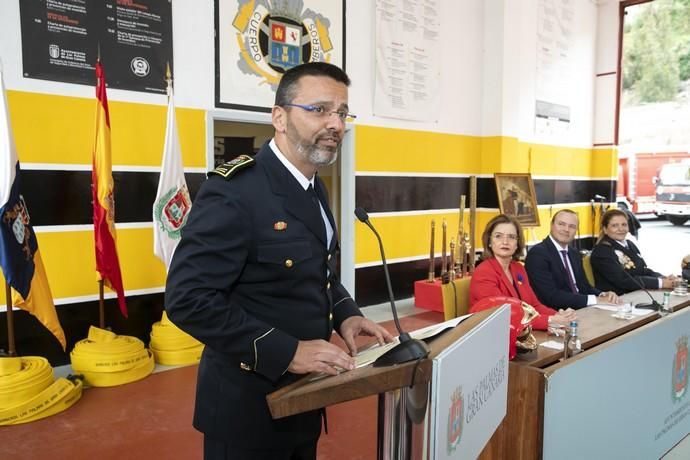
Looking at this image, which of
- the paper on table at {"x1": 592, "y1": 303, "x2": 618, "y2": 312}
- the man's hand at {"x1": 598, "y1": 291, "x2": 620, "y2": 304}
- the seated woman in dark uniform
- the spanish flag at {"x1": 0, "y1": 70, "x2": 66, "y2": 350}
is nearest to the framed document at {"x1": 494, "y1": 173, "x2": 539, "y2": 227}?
the seated woman in dark uniform

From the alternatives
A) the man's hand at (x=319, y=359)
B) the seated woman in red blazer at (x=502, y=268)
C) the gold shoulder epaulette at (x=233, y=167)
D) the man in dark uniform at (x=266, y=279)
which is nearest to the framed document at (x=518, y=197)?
the seated woman in red blazer at (x=502, y=268)

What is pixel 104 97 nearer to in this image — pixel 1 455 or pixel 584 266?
pixel 1 455

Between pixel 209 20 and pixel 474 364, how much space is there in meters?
3.63

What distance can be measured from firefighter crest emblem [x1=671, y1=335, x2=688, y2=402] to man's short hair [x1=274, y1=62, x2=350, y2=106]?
91.9 inches

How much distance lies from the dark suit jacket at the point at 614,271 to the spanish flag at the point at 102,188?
341 cm

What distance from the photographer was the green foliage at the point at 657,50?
24.5 ft

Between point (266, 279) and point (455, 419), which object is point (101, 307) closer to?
point (266, 279)

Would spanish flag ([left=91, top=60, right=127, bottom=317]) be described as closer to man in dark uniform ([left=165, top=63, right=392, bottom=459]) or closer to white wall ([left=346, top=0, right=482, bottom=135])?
man in dark uniform ([left=165, top=63, right=392, bottom=459])

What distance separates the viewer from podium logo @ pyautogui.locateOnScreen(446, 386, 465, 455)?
0.98 meters

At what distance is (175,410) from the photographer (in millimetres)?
2893

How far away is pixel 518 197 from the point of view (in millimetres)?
6340

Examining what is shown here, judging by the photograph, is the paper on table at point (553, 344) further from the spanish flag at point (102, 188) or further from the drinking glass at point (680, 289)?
the spanish flag at point (102, 188)

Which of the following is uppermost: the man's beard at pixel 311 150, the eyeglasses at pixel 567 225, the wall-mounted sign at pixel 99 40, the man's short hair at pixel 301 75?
the wall-mounted sign at pixel 99 40

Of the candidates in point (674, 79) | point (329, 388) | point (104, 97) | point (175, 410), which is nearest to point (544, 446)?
point (329, 388)
